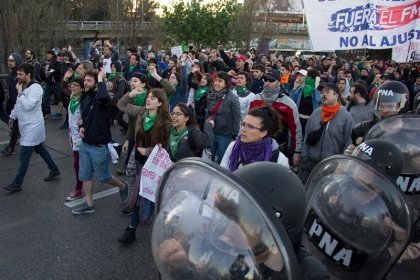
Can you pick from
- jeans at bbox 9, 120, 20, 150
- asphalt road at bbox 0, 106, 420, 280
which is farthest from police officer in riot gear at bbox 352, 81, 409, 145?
jeans at bbox 9, 120, 20, 150

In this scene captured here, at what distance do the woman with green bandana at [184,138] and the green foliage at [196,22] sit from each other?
21.1m

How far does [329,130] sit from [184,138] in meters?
1.64

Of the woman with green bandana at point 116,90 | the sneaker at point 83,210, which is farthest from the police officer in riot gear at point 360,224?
the woman with green bandana at point 116,90

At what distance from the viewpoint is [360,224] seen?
186 cm

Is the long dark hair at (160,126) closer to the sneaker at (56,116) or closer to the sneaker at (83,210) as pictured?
the sneaker at (83,210)

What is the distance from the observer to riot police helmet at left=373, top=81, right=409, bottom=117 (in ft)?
11.3

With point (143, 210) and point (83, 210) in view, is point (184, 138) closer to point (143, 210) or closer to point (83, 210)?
point (143, 210)

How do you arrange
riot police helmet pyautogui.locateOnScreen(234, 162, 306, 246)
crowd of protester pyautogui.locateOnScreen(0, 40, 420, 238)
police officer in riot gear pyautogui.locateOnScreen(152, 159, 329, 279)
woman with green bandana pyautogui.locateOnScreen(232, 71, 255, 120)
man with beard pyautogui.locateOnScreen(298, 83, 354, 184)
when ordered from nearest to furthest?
police officer in riot gear pyautogui.locateOnScreen(152, 159, 329, 279), riot police helmet pyautogui.locateOnScreen(234, 162, 306, 246), crowd of protester pyautogui.locateOnScreen(0, 40, 420, 238), man with beard pyautogui.locateOnScreen(298, 83, 354, 184), woman with green bandana pyautogui.locateOnScreen(232, 71, 255, 120)

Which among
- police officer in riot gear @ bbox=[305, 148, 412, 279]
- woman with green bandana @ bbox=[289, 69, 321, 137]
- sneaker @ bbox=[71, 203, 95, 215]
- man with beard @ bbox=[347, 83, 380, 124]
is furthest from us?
woman with green bandana @ bbox=[289, 69, 321, 137]

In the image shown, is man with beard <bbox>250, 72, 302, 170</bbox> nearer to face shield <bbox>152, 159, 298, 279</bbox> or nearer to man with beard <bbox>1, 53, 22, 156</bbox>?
face shield <bbox>152, 159, 298, 279</bbox>

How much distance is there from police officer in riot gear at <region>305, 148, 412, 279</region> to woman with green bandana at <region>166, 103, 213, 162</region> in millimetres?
1914

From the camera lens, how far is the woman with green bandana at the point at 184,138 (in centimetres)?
375

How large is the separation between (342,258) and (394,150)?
0.73m

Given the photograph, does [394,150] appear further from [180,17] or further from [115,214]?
[180,17]
